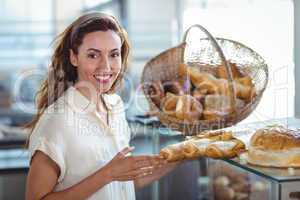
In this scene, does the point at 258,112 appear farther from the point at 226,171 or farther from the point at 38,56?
the point at 38,56

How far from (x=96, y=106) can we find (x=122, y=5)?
2.64m

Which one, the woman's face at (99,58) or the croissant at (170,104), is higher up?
the woman's face at (99,58)

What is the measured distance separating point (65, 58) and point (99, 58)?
12cm

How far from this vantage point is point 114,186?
1131 mm

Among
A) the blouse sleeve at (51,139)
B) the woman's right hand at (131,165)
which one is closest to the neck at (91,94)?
the blouse sleeve at (51,139)

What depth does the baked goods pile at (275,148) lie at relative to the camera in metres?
0.83

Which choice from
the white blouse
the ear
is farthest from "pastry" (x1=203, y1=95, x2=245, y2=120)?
the ear

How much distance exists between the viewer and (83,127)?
3.65 feet

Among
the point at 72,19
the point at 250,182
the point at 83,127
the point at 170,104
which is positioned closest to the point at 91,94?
the point at 83,127

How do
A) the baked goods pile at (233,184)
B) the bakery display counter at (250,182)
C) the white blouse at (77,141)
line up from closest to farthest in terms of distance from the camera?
the bakery display counter at (250,182), the baked goods pile at (233,184), the white blouse at (77,141)

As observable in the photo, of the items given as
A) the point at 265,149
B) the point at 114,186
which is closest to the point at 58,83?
the point at 114,186

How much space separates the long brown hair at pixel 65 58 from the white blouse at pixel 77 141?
4 cm

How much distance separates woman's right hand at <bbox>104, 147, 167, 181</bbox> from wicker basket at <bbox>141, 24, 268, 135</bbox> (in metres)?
0.25

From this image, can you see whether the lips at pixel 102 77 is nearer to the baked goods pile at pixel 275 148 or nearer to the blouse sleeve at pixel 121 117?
the blouse sleeve at pixel 121 117
